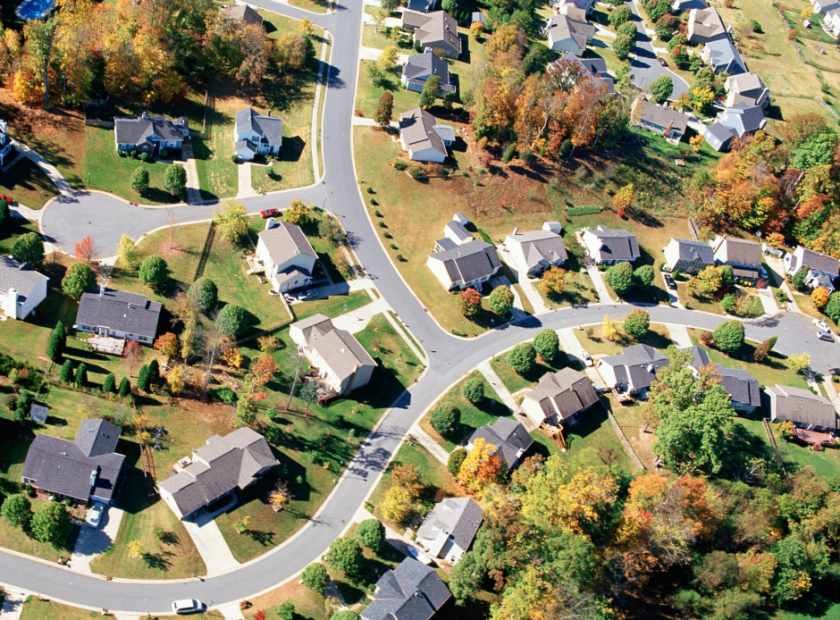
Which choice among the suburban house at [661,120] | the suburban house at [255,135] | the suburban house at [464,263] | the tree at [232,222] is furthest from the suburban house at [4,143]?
the suburban house at [661,120]

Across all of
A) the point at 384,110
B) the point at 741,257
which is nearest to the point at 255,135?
the point at 384,110

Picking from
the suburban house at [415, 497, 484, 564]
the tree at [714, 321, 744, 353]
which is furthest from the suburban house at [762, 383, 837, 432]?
the suburban house at [415, 497, 484, 564]

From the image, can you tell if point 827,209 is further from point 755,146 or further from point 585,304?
point 585,304

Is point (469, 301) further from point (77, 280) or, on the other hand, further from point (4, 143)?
point (4, 143)

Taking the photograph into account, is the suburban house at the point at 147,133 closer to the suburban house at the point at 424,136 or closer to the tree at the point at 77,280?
the tree at the point at 77,280

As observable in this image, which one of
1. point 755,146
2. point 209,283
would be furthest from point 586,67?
point 209,283
